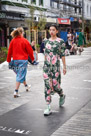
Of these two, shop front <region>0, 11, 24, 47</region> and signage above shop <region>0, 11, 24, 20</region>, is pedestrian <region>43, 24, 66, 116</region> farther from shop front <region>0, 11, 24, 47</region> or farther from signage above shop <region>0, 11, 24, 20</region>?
shop front <region>0, 11, 24, 47</region>

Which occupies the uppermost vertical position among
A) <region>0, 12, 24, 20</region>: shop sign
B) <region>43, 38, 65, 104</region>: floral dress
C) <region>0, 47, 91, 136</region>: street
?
<region>0, 12, 24, 20</region>: shop sign

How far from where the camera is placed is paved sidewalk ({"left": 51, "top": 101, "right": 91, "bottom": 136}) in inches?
213

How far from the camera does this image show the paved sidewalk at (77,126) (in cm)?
542

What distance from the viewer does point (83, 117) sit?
646cm

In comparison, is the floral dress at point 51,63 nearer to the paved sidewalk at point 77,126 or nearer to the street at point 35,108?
the street at point 35,108

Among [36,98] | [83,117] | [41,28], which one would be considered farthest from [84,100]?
[41,28]

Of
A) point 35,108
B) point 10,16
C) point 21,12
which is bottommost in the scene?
point 35,108

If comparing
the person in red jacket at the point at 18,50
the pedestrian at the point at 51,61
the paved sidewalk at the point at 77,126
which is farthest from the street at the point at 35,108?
the person in red jacket at the point at 18,50

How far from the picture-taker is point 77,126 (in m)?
5.82

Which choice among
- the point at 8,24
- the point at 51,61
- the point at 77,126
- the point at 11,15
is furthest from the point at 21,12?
the point at 77,126

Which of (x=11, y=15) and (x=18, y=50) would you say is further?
(x=11, y=15)

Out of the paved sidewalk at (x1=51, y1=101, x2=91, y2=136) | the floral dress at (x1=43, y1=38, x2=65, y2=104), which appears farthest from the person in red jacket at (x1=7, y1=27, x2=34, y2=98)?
the paved sidewalk at (x1=51, y1=101, x2=91, y2=136)

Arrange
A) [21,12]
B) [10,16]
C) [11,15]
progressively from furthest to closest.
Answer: [21,12] < [11,15] < [10,16]

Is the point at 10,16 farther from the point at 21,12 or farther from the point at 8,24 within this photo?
the point at 21,12
